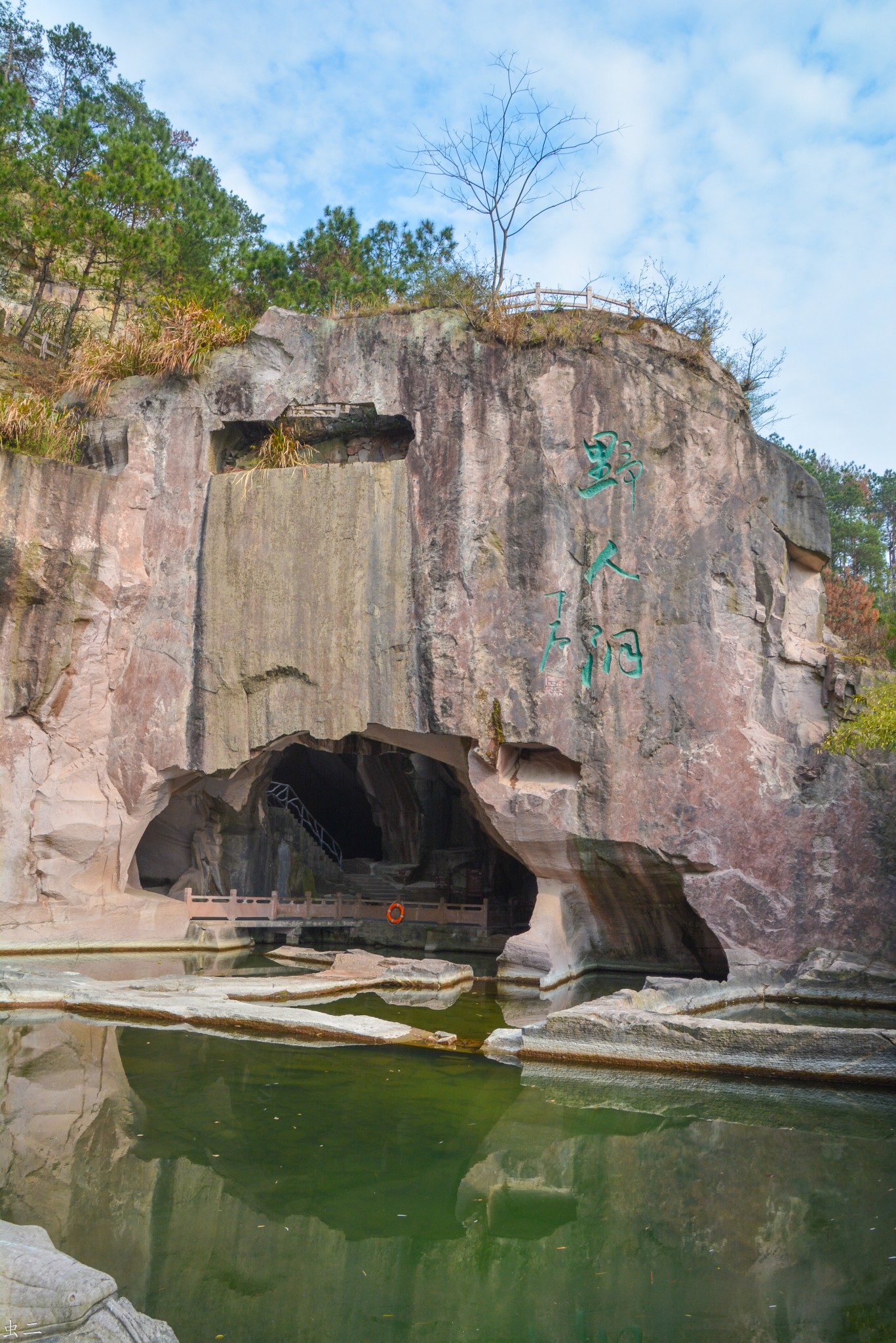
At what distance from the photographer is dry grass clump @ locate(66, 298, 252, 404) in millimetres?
13984

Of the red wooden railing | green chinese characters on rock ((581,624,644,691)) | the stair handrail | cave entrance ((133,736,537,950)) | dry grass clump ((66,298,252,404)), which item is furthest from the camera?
the stair handrail

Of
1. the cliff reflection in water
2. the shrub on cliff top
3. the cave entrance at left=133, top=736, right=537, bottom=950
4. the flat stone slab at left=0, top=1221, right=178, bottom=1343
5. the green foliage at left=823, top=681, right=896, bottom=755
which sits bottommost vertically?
the cliff reflection in water

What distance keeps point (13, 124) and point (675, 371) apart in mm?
11755

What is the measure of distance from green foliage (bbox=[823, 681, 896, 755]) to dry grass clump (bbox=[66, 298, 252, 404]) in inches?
372

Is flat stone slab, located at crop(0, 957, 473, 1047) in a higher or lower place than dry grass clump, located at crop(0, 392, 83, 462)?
lower

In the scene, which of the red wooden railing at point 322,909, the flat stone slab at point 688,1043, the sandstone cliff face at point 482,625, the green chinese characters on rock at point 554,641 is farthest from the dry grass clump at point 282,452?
the flat stone slab at point 688,1043

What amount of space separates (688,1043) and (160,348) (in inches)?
445

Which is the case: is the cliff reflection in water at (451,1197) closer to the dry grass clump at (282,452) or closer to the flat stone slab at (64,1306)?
the flat stone slab at (64,1306)

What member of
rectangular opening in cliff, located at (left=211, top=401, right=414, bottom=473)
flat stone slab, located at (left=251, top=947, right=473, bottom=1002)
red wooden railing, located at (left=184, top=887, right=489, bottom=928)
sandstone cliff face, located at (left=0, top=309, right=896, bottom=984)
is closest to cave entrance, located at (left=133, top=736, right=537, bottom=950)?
red wooden railing, located at (left=184, top=887, right=489, bottom=928)

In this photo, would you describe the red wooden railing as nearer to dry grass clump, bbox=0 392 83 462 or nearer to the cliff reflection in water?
dry grass clump, bbox=0 392 83 462

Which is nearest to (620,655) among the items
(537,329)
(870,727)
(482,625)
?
(482,625)

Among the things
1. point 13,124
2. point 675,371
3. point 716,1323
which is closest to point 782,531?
point 675,371

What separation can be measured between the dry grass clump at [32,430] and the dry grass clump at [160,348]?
2.53ft

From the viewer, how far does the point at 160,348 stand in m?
14.0
